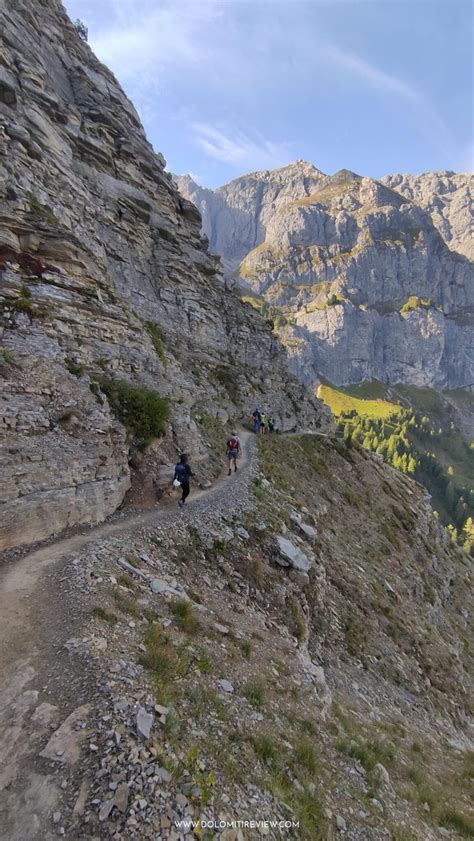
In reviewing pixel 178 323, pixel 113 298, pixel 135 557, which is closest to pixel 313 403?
pixel 178 323

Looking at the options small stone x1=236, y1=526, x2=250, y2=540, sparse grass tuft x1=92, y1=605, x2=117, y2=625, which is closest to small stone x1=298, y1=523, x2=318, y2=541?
small stone x1=236, y1=526, x2=250, y2=540

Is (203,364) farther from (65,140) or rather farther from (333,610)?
(333,610)

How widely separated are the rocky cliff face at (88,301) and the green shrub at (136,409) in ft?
3.02

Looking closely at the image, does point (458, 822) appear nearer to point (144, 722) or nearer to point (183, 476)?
point (144, 722)

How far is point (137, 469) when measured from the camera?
1883 cm

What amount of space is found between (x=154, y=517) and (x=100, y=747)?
35.9ft

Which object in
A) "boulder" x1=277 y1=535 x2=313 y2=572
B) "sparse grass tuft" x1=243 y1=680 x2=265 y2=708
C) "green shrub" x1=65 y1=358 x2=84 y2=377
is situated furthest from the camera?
"boulder" x1=277 y1=535 x2=313 y2=572

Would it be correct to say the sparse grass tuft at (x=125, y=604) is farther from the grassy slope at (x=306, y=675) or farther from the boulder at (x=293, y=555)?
the boulder at (x=293, y=555)

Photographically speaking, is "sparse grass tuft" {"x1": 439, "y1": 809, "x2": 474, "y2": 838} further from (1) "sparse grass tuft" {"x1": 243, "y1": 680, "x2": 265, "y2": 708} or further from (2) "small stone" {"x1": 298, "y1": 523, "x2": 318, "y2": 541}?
(2) "small stone" {"x1": 298, "y1": 523, "x2": 318, "y2": 541}

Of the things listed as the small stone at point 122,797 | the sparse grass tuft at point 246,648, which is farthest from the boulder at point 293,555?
the small stone at point 122,797

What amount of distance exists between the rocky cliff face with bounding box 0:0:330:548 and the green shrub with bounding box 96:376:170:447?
0.92 m

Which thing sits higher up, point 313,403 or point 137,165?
point 137,165

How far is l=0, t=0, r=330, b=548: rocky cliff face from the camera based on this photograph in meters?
15.0

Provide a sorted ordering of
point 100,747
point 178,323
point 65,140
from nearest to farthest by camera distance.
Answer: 1. point 100,747
2. point 65,140
3. point 178,323
